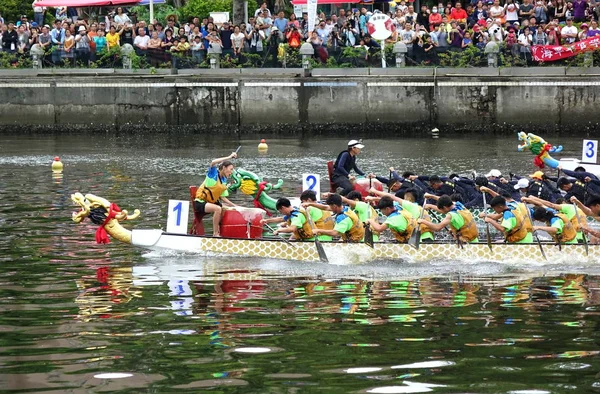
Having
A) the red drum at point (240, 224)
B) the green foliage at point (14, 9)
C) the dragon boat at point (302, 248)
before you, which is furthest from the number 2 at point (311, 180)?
the green foliage at point (14, 9)

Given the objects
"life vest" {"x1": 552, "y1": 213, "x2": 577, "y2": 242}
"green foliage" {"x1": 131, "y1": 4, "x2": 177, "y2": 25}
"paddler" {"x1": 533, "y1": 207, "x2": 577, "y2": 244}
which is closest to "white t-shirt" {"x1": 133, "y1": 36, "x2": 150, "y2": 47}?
"green foliage" {"x1": 131, "y1": 4, "x2": 177, "y2": 25}

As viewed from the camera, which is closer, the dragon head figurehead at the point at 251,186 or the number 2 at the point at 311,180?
the dragon head figurehead at the point at 251,186

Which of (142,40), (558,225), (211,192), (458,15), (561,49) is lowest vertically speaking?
(558,225)

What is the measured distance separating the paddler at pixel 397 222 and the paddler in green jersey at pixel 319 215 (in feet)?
2.51

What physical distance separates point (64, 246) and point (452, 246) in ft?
21.9

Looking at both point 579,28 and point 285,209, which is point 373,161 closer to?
point 579,28

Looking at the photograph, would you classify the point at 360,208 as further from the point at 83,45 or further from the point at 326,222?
the point at 83,45

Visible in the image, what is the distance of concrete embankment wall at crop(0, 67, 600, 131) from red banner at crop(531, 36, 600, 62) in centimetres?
41

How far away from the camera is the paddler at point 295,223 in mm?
19172

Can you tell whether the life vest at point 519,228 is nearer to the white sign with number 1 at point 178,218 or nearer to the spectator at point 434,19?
the white sign with number 1 at point 178,218

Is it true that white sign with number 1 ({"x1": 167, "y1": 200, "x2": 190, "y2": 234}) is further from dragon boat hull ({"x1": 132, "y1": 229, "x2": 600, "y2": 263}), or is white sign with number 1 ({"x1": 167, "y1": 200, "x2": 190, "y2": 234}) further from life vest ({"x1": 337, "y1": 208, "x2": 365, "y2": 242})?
life vest ({"x1": 337, "y1": 208, "x2": 365, "y2": 242})

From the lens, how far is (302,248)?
1930cm

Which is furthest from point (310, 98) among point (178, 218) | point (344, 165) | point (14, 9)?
point (178, 218)

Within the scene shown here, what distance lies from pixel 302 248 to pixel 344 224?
2.75 ft
